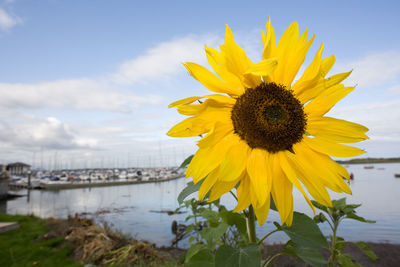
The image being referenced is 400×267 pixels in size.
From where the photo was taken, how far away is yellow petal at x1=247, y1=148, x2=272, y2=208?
810 millimetres

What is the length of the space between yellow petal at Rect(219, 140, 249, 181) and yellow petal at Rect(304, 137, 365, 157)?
248 mm

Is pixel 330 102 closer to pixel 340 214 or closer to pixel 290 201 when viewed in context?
pixel 290 201

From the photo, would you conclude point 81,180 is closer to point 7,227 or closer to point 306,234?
point 7,227

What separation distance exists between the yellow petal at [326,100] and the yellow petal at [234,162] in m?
0.30

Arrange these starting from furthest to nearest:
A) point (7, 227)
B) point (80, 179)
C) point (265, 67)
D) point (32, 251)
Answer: point (80, 179) → point (7, 227) → point (32, 251) → point (265, 67)

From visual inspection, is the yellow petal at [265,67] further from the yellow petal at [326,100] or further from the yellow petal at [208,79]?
the yellow petal at [326,100]

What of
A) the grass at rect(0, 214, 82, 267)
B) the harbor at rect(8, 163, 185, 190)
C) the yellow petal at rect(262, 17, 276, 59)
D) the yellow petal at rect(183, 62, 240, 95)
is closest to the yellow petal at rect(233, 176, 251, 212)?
the yellow petal at rect(183, 62, 240, 95)

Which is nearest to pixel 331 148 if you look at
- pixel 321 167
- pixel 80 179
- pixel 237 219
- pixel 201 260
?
pixel 321 167

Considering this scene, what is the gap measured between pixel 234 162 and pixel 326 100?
429mm

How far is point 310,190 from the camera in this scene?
2.88ft

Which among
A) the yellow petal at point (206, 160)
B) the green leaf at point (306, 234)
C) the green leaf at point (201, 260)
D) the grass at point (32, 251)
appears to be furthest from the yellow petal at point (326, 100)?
the grass at point (32, 251)

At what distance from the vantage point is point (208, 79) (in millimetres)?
930

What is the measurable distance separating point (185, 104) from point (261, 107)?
28 cm

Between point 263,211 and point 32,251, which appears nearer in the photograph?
point 263,211
